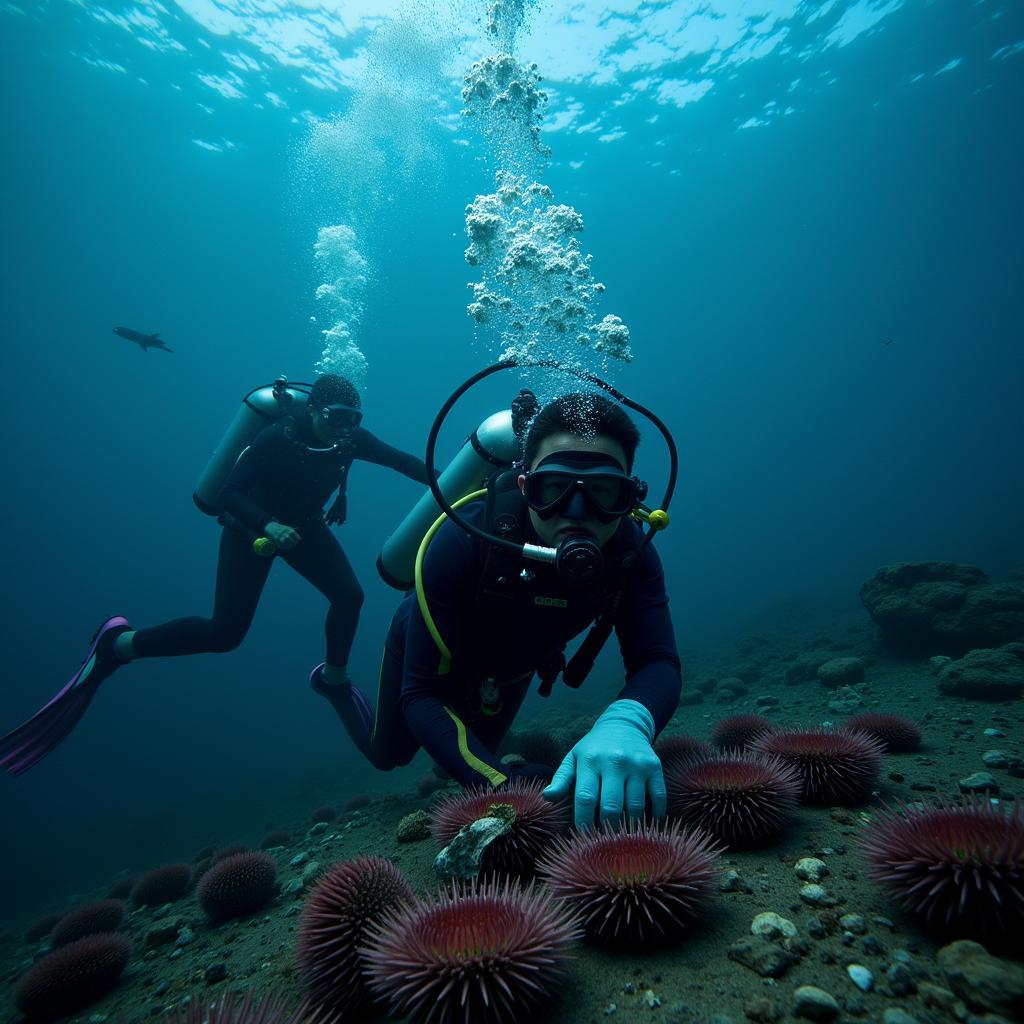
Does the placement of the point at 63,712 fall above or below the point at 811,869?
below

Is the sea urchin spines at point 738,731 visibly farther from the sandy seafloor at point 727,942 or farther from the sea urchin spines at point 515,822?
the sea urchin spines at point 515,822

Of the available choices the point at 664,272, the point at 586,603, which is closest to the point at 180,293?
the point at 664,272

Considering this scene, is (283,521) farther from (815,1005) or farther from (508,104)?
(815,1005)

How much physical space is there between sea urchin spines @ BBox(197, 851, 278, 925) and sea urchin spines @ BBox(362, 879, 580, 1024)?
2980 mm

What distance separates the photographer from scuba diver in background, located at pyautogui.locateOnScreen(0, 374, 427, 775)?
7.33 meters

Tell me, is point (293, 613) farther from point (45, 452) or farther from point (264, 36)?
point (264, 36)

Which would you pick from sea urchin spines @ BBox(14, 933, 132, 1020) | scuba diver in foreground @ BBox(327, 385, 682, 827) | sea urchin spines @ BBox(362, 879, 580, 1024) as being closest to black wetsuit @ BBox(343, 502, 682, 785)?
scuba diver in foreground @ BBox(327, 385, 682, 827)

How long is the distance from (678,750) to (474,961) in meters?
2.49

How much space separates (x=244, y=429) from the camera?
837cm

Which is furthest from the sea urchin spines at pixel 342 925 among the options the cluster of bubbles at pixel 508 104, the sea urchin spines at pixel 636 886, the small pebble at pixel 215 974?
A: the cluster of bubbles at pixel 508 104

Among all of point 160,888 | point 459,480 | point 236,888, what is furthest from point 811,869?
point 160,888

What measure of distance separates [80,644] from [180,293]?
58.8 metres

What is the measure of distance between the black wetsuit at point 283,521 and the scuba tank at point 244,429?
1.94 feet

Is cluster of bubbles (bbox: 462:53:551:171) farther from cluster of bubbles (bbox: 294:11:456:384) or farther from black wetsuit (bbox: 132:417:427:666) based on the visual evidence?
cluster of bubbles (bbox: 294:11:456:384)
